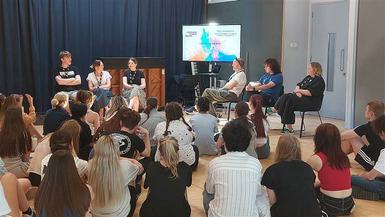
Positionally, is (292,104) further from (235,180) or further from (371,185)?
(235,180)

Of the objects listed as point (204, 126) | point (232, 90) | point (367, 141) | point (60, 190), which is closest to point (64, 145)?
point (60, 190)

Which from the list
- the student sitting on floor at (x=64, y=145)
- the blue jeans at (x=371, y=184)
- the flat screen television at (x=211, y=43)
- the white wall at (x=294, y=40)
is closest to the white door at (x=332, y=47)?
the white wall at (x=294, y=40)

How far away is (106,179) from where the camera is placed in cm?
314

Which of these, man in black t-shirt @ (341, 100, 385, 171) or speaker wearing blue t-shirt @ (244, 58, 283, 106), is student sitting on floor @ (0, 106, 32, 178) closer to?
man in black t-shirt @ (341, 100, 385, 171)

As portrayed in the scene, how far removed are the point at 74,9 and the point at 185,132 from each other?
17.9 feet

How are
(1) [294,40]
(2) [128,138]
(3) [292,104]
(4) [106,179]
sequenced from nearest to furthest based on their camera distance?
(4) [106,179] → (2) [128,138] → (3) [292,104] → (1) [294,40]

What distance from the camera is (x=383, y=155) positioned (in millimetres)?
4195

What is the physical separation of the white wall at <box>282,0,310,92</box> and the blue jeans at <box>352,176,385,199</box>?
567 centimetres

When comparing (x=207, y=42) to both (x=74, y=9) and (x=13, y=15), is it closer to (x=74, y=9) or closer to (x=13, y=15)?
(x=74, y=9)

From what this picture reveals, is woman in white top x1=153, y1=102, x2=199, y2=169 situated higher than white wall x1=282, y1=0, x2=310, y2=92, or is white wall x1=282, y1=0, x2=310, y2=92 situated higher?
white wall x1=282, y1=0, x2=310, y2=92

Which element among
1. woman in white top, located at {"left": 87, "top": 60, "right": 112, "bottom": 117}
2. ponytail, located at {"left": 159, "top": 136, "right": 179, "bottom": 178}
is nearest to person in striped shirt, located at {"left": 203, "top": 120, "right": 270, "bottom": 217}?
ponytail, located at {"left": 159, "top": 136, "right": 179, "bottom": 178}

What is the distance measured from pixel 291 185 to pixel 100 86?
558cm

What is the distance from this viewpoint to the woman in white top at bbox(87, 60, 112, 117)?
313 inches

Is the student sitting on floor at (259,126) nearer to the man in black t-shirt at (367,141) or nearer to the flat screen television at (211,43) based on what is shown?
the man in black t-shirt at (367,141)
